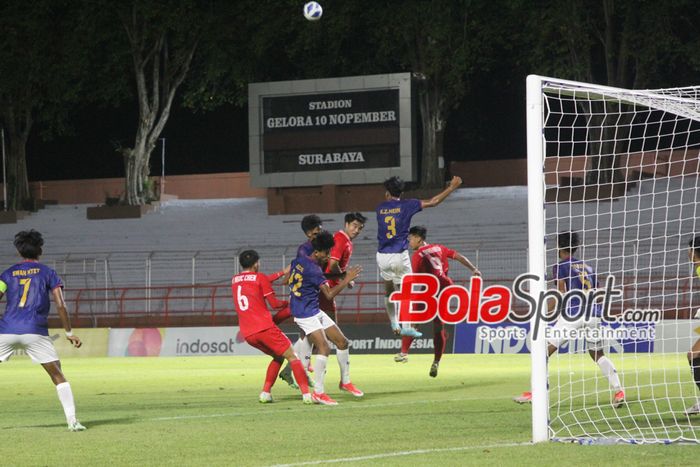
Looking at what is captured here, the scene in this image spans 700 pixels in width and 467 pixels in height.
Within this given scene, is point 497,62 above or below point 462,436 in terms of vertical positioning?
above

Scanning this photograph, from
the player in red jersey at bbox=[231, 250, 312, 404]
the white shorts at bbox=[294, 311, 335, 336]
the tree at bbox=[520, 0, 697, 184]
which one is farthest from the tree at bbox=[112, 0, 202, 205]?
the white shorts at bbox=[294, 311, 335, 336]

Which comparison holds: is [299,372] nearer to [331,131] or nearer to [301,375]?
[301,375]

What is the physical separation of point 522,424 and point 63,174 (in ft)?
153

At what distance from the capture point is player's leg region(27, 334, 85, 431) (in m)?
10.2

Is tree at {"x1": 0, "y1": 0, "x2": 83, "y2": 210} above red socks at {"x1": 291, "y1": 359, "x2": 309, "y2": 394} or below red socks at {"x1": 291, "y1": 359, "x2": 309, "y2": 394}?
above

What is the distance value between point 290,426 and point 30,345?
250 cm

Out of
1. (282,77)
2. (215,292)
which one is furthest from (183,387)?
(282,77)

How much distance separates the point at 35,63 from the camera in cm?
4281

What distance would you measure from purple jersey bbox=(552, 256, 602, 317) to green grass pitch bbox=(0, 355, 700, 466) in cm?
123

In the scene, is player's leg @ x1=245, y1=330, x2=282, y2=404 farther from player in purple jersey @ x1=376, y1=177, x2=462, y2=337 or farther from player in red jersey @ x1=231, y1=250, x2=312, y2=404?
player in purple jersey @ x1=376, y1=177, x2=462, y2=337

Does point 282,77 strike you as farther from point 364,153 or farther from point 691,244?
point 691,244

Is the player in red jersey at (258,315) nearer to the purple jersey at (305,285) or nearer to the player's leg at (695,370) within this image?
the purple jersey at (305,285)

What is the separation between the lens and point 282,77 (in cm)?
4550

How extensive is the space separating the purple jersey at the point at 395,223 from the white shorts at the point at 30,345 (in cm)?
530
